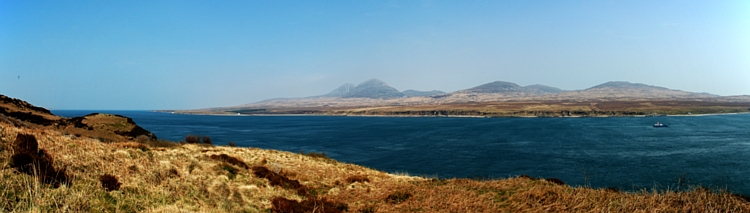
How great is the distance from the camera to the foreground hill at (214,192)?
1108 cm

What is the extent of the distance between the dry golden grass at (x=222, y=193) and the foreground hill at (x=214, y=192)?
4 cm

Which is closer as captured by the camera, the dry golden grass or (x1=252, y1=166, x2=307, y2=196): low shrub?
the dry golden grass

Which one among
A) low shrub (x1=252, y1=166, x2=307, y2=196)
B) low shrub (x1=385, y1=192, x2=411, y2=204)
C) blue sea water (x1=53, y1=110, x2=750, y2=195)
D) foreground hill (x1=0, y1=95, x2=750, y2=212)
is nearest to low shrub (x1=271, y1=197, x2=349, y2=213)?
foreground hill (x1=0, y1=95, x2=750, y2=212)

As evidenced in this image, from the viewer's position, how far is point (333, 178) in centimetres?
2470

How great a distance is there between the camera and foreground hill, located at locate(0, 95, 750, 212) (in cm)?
1108

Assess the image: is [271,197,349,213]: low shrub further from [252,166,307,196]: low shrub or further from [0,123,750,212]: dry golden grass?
[252,166,307,196]: low shrub

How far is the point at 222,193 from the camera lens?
16.0 m

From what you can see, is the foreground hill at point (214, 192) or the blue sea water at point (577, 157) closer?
the foreground hill at point (214, 192)

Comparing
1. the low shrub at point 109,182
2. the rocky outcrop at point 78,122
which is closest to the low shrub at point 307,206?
the low shrub at point 109,182

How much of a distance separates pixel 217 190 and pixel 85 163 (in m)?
4.99

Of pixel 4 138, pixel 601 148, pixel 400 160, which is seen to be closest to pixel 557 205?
pixel 4 138

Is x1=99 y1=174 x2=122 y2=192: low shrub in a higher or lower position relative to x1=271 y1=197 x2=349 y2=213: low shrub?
higher

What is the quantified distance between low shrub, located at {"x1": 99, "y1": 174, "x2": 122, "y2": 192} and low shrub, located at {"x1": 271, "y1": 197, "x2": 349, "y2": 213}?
5661 millimetres

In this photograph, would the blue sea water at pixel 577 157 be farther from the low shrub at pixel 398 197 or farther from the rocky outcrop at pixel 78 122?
the rocky outcrop at pixel 78 122
